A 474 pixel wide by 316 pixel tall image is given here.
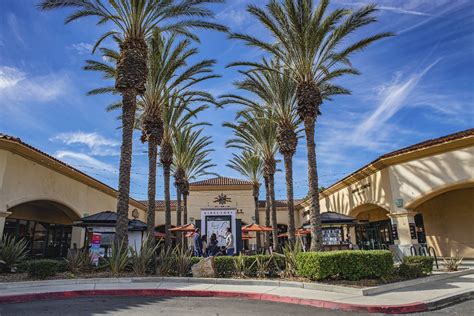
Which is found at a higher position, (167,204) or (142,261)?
(167,204)

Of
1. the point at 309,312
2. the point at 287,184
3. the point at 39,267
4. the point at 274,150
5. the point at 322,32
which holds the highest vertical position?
the point at 322,32

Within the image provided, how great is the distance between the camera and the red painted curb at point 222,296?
27.3 ft

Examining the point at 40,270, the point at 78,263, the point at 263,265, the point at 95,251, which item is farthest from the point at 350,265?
the point at 40,270

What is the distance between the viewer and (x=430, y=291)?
10.2 meters

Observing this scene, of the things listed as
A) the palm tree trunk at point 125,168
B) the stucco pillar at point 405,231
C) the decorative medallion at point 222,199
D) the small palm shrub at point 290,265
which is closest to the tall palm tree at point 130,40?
the palm tree trunk at point 125,168

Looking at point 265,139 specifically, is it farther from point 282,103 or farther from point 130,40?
point 130,40

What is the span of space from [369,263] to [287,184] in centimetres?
1077

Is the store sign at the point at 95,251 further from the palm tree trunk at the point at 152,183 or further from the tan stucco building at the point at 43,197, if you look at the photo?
the tan stucco building at the point at 43,197

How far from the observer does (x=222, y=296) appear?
10492 millimetres

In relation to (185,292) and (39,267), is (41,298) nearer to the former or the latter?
(39,267)

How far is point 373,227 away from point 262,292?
20.3 metres

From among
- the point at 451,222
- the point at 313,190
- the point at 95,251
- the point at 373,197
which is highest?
the point at 373,197

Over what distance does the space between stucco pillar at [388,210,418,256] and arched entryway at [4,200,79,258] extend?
21263 mm

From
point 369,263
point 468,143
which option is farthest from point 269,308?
point 468,143
